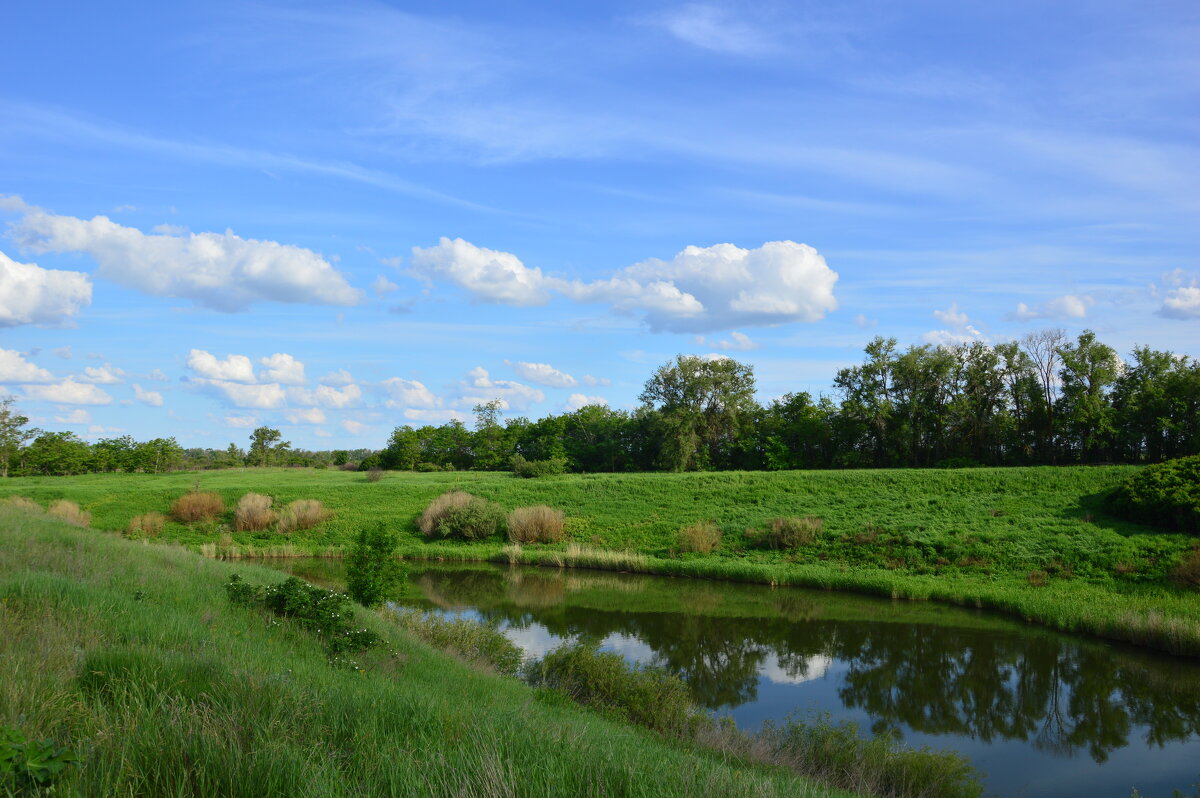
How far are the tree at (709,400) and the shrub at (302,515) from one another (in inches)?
1125

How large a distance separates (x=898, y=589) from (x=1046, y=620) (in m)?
4.93

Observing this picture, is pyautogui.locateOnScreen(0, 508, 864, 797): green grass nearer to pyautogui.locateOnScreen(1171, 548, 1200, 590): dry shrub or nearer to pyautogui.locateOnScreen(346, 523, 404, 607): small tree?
pyautogui.locateOnScreen(346, 523, 404, 607): small tree

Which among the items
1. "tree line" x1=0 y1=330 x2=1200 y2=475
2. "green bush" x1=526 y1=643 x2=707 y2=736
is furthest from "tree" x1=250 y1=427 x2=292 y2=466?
"green bush" x1=526 y1=643 x2=707 y2=736

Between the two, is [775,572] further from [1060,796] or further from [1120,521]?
[1060,796]

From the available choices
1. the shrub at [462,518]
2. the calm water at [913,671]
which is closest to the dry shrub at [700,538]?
the calm water at [913,671]

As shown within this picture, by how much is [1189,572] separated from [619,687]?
20.3m

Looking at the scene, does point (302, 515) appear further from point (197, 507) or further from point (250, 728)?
point (250, 728)

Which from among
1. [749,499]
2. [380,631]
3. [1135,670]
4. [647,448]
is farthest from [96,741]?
[647,448]

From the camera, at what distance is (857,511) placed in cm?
3491

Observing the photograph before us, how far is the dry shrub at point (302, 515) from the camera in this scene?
39.5 meters

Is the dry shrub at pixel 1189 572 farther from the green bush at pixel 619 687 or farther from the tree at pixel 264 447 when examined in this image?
the tree at pixel 264 447

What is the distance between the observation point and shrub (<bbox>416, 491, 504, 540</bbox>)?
1490 inches

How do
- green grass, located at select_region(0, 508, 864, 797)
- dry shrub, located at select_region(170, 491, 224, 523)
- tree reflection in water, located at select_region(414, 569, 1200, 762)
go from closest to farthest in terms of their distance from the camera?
green grass, located at select_region(0, 508, 864, 797) → tree reflection in water, located at select_region(414, 569, 1200, 762) → dry shrub, located at select_region(170, 491, 224, 523)

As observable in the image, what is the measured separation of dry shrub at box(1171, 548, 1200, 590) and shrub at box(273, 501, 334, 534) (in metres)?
38.1
